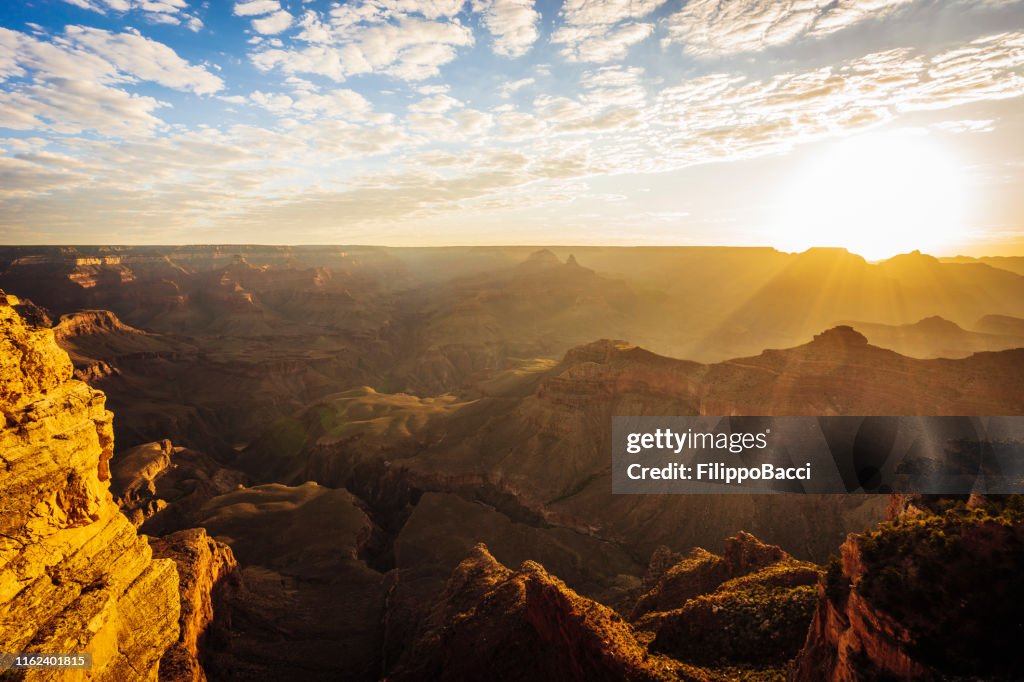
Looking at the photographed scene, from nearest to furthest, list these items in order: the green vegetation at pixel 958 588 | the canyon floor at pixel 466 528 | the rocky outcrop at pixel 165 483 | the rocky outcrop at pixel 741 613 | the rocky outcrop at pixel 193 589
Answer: the green vegetation at pixel 958 588 → the canyon floor at pixel 466 528 → the rocky outcrop at pixel 741 613 → the rocky outcrop at pixel 193 589 → the rocky outcrop at pixel 165 483

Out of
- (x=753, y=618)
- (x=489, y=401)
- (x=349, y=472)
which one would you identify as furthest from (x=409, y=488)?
(x=753, y=618)

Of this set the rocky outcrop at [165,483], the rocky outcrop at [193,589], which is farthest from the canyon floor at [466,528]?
the rocky outcrop at [165,483]

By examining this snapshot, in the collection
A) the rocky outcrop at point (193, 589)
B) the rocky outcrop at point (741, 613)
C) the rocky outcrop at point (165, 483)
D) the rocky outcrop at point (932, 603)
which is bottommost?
the rocky outcrop at point (165, 483)

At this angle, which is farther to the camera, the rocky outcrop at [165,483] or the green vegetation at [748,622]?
the rocky outcrop at [165,483]

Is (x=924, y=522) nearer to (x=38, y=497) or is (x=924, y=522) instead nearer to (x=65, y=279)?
(x=38, y=497)

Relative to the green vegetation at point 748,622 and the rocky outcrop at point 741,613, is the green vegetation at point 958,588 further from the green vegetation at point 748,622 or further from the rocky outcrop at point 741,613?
the rocky outcrop at point 741,613

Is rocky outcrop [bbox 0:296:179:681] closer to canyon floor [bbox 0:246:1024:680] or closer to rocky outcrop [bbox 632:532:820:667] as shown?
canyon floor [bbox 0:246:1024:680]
